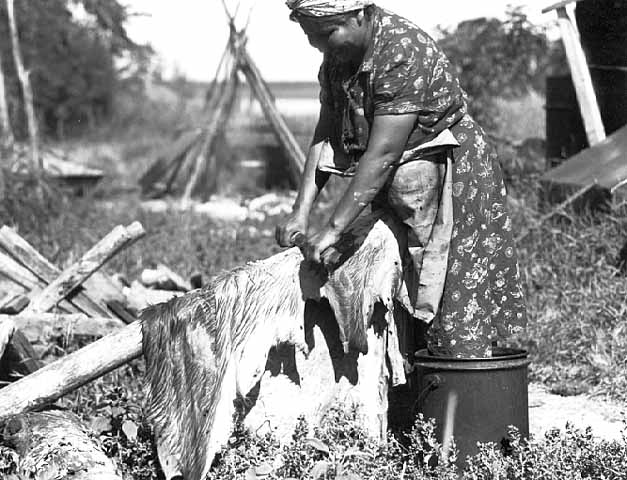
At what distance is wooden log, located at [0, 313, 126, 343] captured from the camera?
5.56 m

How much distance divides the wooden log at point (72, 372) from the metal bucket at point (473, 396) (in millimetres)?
1181

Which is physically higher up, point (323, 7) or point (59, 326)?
point (323, 7)

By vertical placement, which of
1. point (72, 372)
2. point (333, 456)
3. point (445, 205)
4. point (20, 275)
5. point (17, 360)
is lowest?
point (333, 456)

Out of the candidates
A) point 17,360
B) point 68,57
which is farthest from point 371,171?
point 68,57

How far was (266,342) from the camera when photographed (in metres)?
4.07

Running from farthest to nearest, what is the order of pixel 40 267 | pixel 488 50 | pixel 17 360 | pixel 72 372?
pixel 488 50 < pixel 40 267 < pixel 17 360 < pixel 72 372

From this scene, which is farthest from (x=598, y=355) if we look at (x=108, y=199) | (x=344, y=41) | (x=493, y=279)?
(x=108, y=199)

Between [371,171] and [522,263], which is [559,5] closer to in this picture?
[522,263]

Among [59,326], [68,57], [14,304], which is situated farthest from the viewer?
[68,57]

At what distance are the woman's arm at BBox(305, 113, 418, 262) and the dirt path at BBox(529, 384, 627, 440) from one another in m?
1.67

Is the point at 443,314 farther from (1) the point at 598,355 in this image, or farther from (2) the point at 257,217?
(2) the point at 257,217

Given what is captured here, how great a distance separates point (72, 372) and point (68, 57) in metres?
15.3

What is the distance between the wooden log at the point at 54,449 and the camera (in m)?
3.89

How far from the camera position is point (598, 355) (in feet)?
19.4
